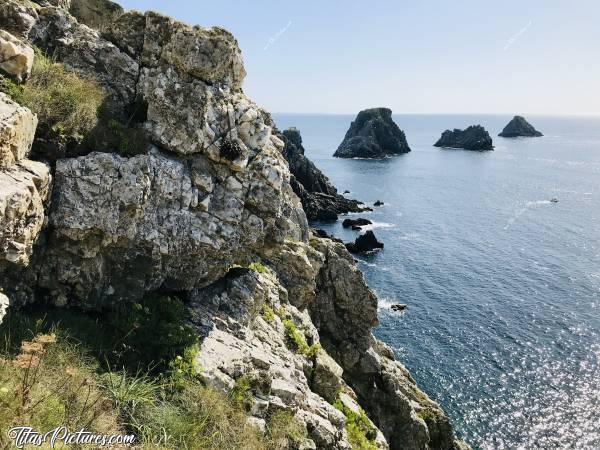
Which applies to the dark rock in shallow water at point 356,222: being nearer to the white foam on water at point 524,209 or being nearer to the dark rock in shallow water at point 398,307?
the white foam on water at point 524,209

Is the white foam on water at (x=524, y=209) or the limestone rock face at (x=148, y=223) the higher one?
the limestone rock face at (x=148, y=223)

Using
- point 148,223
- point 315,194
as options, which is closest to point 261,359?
point 148,223

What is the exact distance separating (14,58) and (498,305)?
55951mm

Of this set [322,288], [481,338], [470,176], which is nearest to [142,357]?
[322,288]

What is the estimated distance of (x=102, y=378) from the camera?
9.95 meters

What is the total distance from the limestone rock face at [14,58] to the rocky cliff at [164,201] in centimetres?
8

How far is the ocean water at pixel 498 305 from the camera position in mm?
38250

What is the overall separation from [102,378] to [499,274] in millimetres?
63621

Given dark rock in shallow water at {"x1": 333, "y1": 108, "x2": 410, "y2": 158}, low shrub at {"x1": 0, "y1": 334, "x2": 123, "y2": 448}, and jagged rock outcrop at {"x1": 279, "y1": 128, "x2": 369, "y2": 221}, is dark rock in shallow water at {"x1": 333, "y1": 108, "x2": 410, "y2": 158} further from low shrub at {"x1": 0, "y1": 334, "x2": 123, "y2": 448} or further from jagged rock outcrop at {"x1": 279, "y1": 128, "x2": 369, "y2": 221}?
low shrub at {"x1": 0, "y1": 334, "x2": 123, "y2": 448}

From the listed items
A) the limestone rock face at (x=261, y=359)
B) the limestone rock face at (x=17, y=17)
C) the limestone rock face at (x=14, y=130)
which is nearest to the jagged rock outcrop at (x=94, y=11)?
the limestone rock face at (x=17, y=17)

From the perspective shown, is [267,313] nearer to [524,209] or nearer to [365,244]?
[365,244]

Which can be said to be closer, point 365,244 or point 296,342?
point 296,342

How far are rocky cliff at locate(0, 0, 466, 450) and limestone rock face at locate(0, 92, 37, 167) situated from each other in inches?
1.4

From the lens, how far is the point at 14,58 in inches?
456
